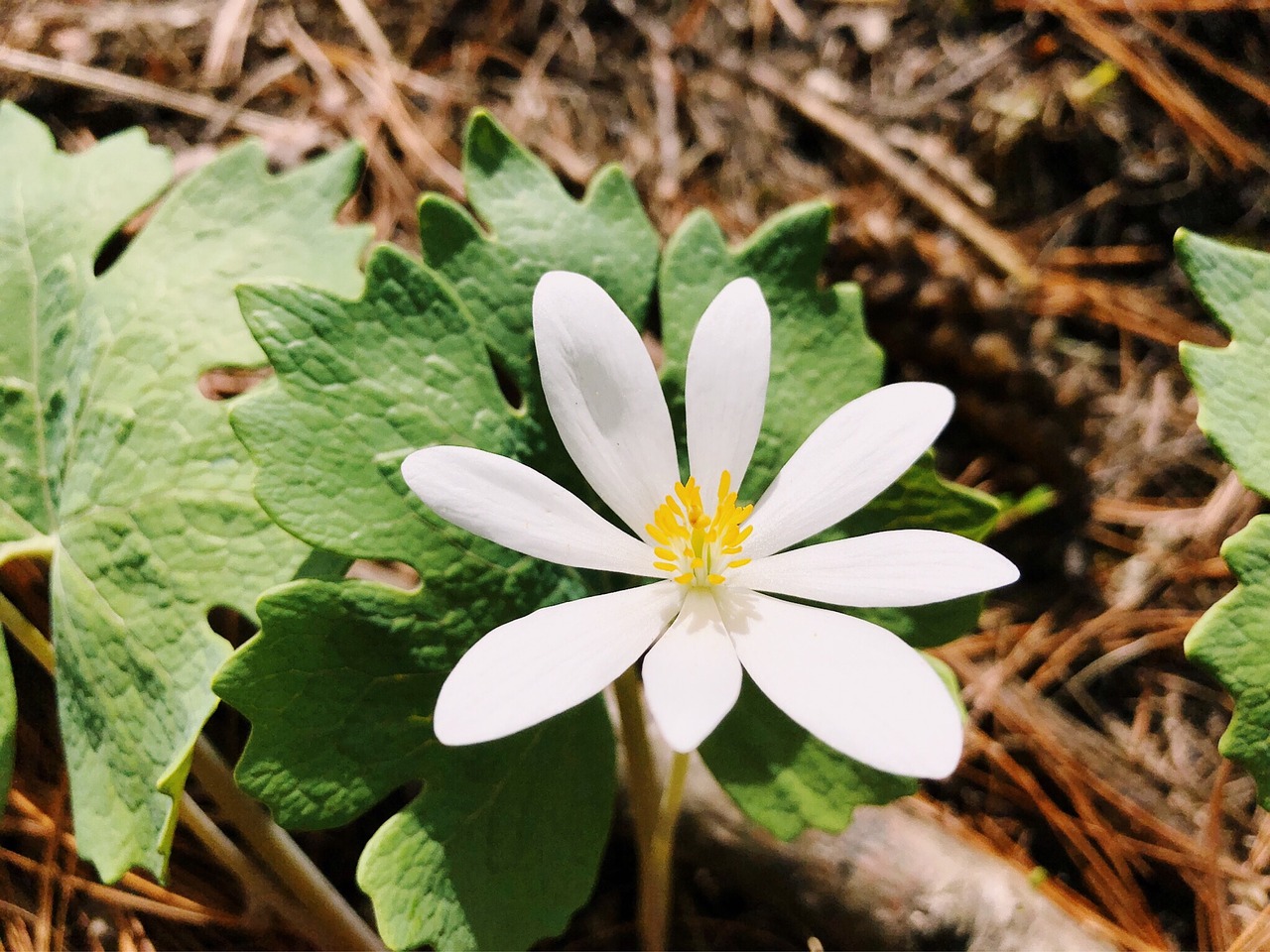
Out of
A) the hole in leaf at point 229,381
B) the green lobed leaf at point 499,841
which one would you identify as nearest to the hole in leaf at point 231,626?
the hole in leaf at point 229,381

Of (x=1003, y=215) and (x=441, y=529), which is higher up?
(x=441, y=529)

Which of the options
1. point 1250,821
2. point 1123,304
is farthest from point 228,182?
point 1250,821

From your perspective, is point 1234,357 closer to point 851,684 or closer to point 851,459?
point 851,459

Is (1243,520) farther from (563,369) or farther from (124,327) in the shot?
(124,327)

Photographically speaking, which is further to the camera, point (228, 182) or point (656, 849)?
point (228, 182)

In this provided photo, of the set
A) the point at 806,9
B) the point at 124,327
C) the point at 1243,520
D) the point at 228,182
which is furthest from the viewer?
the point at 806,9

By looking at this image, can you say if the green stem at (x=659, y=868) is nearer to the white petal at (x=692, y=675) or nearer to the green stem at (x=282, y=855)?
the white petal at (x=692, y=675)

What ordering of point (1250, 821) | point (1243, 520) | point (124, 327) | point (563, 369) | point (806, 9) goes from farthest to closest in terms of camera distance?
point (806, 9) → point (1243, 520) → point (1250, 821) → point (124, 327) → point (563, 369)
